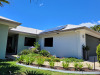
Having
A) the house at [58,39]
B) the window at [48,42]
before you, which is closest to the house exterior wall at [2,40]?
the house at [58,39]

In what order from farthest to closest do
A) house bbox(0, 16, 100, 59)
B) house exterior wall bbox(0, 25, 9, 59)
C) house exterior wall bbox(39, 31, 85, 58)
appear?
Result: house exterior wall bbox(39, 31, 85, 58), house bbox(0, 16, 100, 59), house exterior wall bbox(0, 25, 9, 59)

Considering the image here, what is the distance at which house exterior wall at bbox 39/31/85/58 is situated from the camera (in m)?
8.93

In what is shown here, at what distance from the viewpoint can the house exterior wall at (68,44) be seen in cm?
893

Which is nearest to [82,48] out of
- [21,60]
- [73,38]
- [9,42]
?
[73,38]

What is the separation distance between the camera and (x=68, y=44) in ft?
32.5

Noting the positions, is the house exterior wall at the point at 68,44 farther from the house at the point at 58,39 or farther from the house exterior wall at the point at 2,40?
the house exterior wall at the point at 2,40

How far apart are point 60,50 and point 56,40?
1.53 m

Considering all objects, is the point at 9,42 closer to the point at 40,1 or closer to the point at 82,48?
the point at 82,48

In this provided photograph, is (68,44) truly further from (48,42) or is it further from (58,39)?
(48,42)

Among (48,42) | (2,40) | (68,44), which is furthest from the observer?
(48,42)

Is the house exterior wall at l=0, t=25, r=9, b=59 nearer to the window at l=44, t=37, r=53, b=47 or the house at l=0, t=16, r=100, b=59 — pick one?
the house at l=0, t=16, r=100, b=59

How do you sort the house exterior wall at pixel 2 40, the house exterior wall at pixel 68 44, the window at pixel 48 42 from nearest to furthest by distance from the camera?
the house exterior wall at pixel 2 40 → the house exterior wall at pixel 68 44 → the window at pixel 48 42

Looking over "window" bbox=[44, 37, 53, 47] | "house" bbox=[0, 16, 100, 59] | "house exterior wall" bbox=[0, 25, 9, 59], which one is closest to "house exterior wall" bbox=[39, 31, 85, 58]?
Answer: "house" bbox=[0, 16, 100, 59]

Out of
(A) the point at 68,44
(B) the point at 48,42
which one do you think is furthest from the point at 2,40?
(A) the point at 68,44
